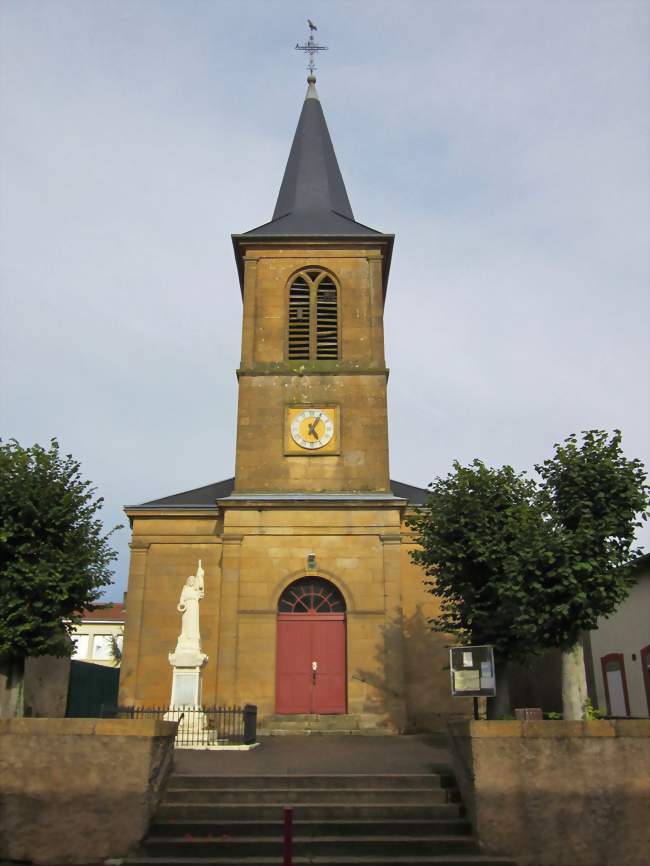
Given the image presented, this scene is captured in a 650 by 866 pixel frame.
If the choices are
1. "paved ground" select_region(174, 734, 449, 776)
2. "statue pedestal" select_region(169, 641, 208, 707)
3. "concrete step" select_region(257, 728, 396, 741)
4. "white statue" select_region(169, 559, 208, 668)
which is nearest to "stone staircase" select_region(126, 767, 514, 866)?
"paved ground" select_region(174, 734, 449, 776)

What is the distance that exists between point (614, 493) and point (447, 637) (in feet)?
29.0

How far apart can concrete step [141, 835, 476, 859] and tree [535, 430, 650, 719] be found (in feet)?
17.5

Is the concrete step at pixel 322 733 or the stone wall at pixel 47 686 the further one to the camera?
the stone wall at pixel 47 686

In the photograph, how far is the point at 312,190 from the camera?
29125 mm

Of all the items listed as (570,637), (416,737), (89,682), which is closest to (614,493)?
(570,637)

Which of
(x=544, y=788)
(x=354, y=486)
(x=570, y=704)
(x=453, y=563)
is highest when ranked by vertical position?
(x=354, y=486)

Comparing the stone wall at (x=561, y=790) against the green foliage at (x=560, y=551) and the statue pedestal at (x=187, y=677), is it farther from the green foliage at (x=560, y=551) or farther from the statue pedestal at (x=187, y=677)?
the statue pedestal at (x=187, y=677)

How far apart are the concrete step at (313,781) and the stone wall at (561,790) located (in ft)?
3.52

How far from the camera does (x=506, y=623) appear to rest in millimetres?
16156

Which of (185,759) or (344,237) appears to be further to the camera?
(344,237)

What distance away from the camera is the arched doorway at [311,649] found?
20.4 metres

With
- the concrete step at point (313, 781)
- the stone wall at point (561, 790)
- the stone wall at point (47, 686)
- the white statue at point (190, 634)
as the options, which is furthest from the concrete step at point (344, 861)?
the stone wall at point (47, 686)

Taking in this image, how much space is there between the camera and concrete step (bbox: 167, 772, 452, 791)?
33.8 ft

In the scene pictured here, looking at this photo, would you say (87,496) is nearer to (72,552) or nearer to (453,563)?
(72,552)
